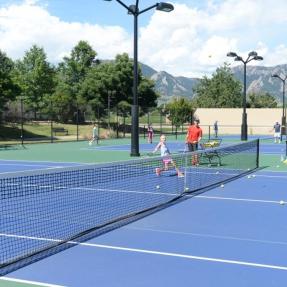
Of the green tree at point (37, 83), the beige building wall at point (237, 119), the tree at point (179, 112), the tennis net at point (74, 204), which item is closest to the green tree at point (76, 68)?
the green tree at point (37, 83)

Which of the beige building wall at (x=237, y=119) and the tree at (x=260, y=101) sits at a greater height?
the tree at (x=260, y=101)

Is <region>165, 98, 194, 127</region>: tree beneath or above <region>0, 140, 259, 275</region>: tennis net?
above

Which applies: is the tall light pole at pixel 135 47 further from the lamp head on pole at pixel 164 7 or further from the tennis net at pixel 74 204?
the tennis net at pixel 74 204

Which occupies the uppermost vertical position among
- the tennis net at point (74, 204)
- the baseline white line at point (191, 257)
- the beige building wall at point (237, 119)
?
the beige building wall at point (237, 119)

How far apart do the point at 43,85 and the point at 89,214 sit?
5853cm

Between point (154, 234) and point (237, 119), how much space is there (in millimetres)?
53436

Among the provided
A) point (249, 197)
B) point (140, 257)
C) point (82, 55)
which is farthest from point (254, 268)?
point (82, 55)

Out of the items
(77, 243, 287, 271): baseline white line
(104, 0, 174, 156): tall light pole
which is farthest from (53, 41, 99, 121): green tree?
(77, 243, 287, 271): baseline white line

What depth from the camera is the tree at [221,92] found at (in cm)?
9069

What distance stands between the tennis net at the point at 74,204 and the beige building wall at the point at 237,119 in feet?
143

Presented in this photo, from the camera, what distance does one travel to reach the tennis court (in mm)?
5902

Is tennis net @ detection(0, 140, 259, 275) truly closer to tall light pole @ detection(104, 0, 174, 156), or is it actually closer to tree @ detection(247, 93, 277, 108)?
tall light pole @ detection(104, 0, 174, 156)

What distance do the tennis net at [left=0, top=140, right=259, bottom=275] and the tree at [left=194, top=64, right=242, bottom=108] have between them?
75.3m

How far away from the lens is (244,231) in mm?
8211
